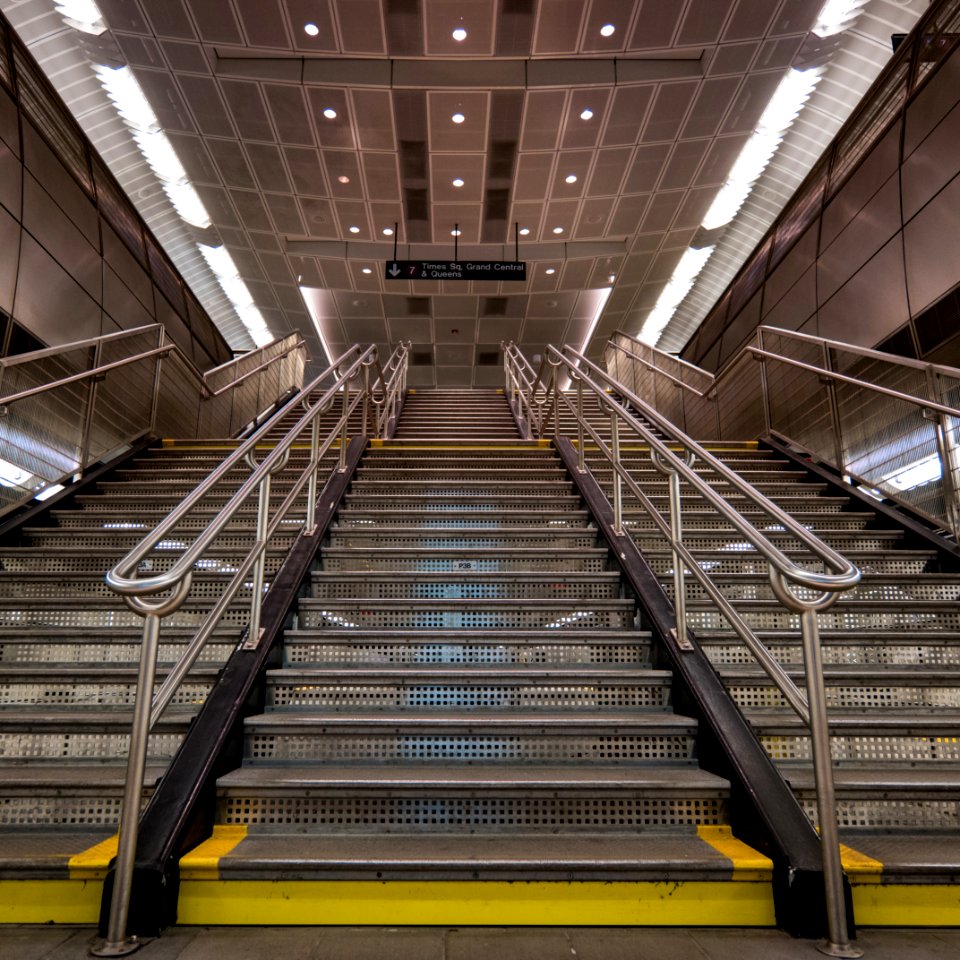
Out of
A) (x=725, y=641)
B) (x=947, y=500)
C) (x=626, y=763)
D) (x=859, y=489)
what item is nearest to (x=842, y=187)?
(x=859, y=489)

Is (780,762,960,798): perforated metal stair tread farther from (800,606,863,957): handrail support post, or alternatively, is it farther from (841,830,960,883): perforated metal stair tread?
(800,606,863,957): handrail support post

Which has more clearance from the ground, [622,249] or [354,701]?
[622,249]

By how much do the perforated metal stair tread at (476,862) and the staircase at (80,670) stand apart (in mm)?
437

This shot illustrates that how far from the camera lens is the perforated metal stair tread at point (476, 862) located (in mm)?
1825

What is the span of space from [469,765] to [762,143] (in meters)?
10.6

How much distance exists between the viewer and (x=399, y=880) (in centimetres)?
182

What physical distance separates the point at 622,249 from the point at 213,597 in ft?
36.1

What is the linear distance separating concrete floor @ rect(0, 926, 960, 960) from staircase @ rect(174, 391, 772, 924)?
50 mm

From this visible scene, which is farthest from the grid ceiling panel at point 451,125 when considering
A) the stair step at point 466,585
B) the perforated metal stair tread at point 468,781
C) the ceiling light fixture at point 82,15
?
the perforated metal stair tread at point 468,781

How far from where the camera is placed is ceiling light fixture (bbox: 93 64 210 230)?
8586 mm

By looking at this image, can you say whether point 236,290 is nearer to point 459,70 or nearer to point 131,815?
point 459,70

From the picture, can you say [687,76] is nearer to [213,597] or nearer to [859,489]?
[859,489]

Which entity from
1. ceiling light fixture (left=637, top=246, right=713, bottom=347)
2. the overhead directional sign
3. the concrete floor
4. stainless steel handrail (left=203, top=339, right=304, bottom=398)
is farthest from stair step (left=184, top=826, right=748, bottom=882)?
ceiling light fixture (left=637, top=246, right=713, bottom=347)

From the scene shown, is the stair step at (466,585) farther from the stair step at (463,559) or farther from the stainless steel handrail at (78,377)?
the stainless steel handrail at (78,377)
